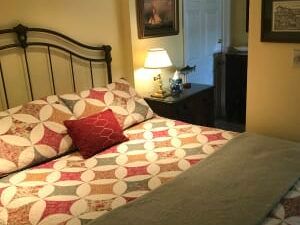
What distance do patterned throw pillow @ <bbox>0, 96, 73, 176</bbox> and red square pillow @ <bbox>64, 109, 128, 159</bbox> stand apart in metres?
0.07

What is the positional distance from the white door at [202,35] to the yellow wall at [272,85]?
4.55 ft

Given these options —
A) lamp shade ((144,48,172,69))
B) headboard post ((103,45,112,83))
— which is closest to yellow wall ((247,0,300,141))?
lamp shade ((144,48,172,69))

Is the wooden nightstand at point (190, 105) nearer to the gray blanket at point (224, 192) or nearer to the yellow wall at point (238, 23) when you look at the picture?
the gray blanket at point (224, 192)

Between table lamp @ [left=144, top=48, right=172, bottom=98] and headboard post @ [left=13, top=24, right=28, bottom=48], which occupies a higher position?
headboard post @ [left=13, top=24, right=28, bottom=48]

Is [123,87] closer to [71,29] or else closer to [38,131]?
[71,29]

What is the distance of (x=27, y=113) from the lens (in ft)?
6.84

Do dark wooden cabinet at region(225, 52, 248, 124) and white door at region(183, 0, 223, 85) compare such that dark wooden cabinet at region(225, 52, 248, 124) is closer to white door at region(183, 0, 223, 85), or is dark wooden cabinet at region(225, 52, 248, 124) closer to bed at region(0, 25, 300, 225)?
white door at region(183, 0, 223, 85)

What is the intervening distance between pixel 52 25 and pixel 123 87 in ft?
2.36

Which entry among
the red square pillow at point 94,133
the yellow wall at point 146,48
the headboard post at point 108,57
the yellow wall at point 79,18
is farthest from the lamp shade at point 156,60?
the red square pillow at point 94,133

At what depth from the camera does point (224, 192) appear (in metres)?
1.53

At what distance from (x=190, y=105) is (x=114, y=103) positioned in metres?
0.96

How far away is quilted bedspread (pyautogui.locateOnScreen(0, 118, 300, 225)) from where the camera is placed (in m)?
1.47

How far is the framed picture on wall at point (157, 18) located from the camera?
3.08m

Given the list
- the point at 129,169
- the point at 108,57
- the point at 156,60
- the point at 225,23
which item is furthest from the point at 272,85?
the point at 225,23
